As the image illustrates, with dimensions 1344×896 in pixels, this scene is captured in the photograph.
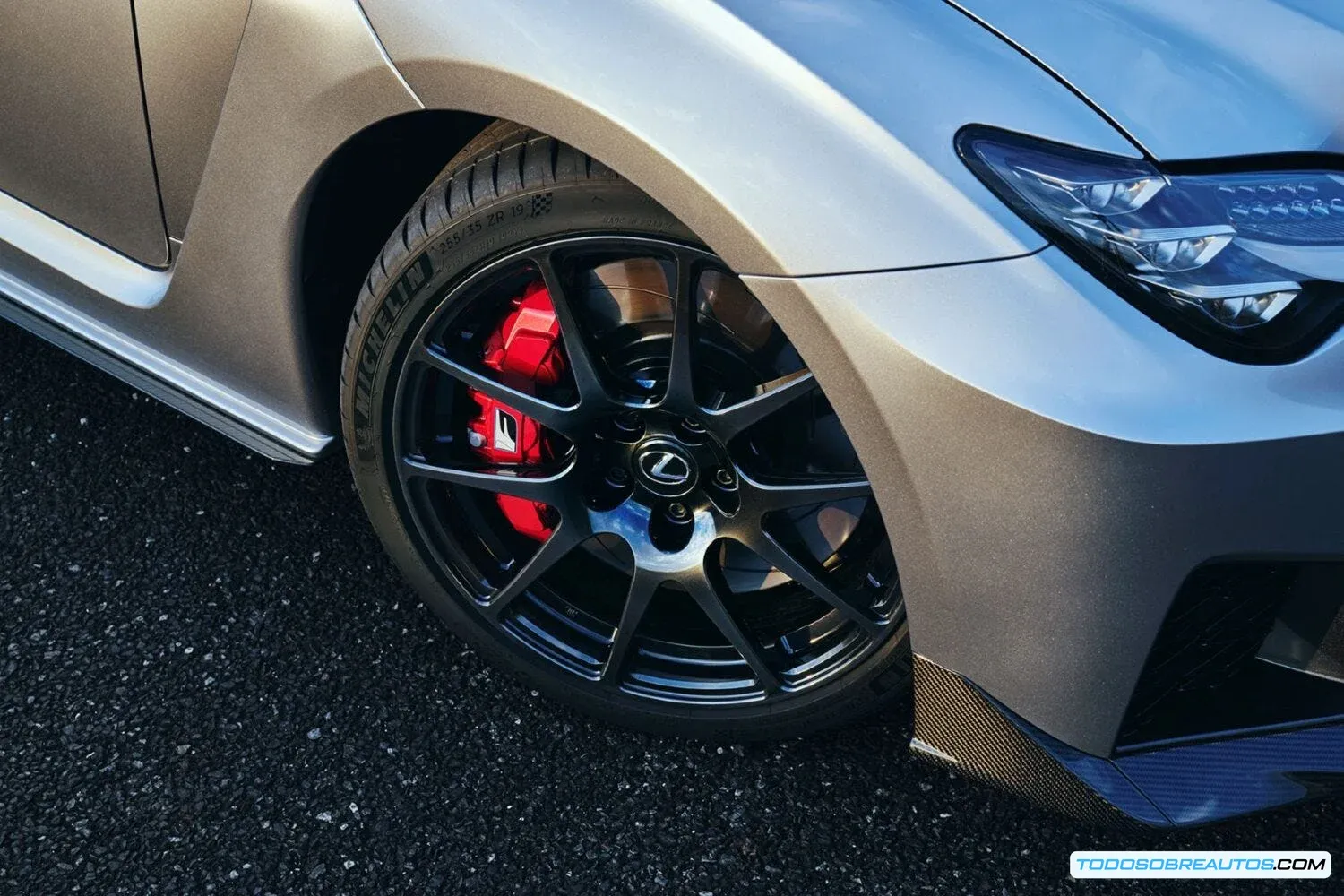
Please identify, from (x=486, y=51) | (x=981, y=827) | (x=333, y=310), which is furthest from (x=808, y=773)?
(x=486, y=51)

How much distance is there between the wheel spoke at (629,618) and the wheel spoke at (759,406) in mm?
267

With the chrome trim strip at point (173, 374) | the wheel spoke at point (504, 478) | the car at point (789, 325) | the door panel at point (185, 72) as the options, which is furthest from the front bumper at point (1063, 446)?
the chrome trim strip at point (173, 374)

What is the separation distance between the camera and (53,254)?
6.38ft

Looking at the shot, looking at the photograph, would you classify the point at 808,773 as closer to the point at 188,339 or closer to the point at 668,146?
the point at 668,146

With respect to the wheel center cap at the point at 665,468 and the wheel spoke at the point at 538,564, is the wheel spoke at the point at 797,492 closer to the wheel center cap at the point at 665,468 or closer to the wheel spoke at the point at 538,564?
the wheel center cap at the point at 665,468

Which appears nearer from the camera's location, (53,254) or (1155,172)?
(1155,172)

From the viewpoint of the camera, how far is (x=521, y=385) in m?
1.74

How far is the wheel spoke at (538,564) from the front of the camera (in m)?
1.76

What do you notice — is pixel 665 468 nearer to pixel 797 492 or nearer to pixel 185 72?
pixel 797 492

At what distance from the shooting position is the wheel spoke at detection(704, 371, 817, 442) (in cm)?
151

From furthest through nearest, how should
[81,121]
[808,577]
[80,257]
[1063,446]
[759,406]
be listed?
[80,257], [81,121], [808,577], [759,406], [1063,446]

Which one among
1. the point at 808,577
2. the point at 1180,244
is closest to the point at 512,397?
the point at 808,577

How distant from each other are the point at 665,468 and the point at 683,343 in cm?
19

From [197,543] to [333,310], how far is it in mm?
577
